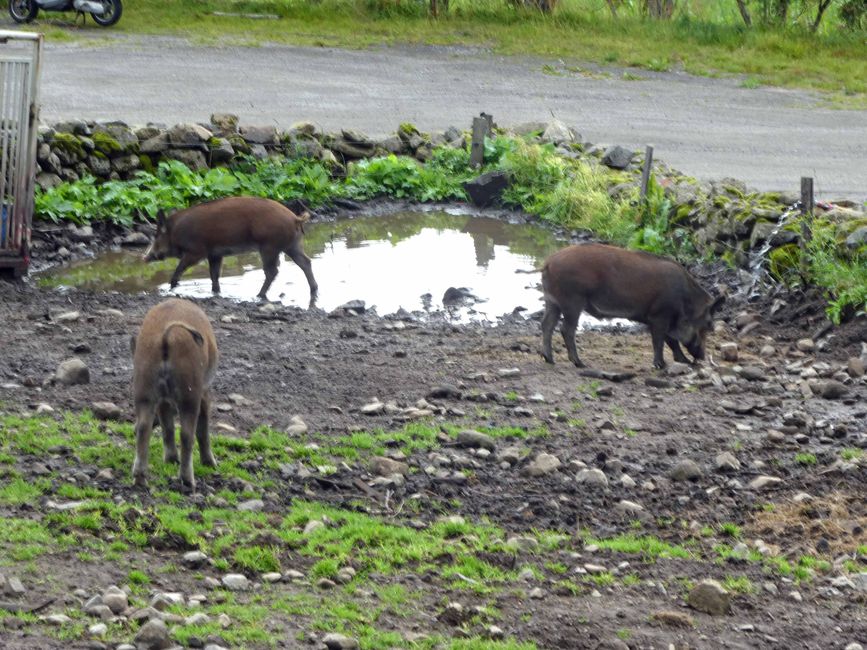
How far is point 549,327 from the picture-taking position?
11117 mm

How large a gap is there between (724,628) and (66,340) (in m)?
6.12

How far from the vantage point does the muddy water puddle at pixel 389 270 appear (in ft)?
44.5

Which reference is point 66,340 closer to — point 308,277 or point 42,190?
point 308,277

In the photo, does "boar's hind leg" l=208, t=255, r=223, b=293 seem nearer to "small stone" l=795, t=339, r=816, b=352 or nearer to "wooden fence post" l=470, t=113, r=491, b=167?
"small stone" l=795, t=339, r=816, b=352

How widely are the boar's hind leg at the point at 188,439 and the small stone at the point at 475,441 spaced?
184 centimetres

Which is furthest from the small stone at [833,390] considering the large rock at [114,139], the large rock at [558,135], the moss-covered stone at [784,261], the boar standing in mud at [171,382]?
the large rock at [558,135]

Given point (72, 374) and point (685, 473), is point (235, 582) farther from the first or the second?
point (72, 374)

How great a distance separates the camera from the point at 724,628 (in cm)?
621

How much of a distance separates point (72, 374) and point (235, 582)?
11.5ft

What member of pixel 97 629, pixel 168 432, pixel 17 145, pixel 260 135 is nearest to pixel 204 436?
pixel 168 432

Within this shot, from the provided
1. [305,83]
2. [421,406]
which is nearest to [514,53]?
[305,83]

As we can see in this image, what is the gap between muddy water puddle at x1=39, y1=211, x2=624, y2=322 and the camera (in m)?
13.6

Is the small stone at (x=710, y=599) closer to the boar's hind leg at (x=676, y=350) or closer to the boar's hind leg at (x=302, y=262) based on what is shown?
the boar's hind leg at (x=676, y=350)

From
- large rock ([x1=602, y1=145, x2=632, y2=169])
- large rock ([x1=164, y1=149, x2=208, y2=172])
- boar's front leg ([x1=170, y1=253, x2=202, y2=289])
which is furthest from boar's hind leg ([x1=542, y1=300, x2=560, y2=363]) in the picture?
large rock ([x1=602, y1=145, x2=632, y2=169])
